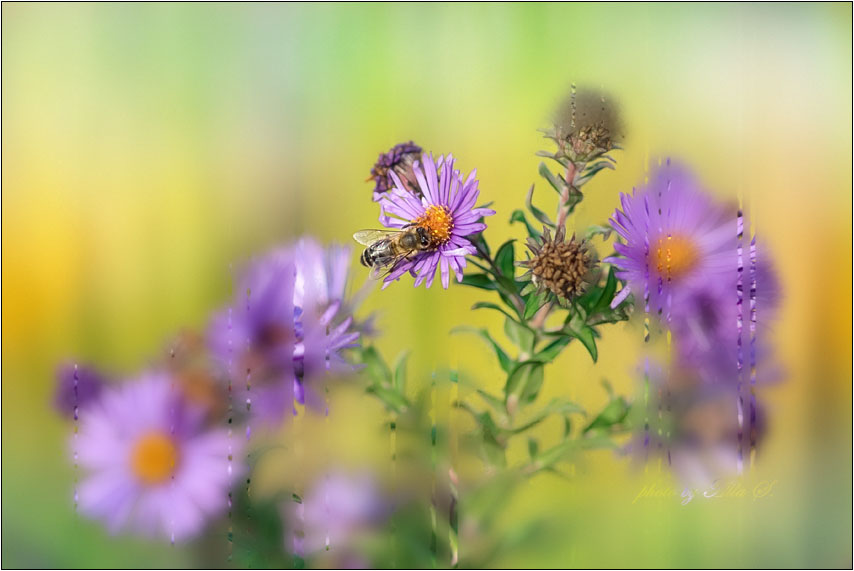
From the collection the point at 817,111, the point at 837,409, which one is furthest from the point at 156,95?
the point at 837,409

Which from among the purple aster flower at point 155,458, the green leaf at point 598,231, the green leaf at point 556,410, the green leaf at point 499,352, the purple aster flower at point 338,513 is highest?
the green leaf at point 598,231

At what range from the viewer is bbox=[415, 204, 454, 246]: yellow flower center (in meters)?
0.61

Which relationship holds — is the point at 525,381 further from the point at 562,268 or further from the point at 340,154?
the point at 340,154

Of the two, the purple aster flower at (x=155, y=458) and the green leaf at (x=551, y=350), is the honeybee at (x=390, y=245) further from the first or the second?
the purple aster flower at (x=155, y=458)

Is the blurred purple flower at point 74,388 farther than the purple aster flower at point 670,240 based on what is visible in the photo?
Yes

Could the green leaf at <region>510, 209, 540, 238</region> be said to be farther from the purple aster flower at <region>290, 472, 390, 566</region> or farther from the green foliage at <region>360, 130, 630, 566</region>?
the purple aster flower at <region>290, 472, 390, 566</region>

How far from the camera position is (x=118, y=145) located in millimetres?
765

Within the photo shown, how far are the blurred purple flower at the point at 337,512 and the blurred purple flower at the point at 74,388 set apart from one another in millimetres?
257

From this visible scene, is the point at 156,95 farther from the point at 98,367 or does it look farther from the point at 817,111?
the point at 817,111

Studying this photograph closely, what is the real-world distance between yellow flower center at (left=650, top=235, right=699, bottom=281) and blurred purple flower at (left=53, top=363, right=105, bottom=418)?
62 centimetres

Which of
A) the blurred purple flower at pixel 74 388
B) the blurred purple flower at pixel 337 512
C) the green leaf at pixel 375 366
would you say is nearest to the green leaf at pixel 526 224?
the green leaf at pixel 375 366

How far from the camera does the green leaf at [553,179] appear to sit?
618 mm

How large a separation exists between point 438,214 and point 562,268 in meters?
0.13

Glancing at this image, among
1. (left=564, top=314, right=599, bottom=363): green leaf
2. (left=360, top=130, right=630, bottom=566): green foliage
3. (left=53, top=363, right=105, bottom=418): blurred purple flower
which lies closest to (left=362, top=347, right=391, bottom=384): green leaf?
(left=360, top=130, right=630, bottom=566): green foliage
